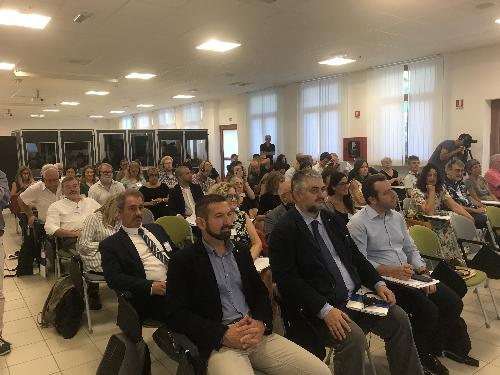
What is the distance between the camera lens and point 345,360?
2309 millimetres

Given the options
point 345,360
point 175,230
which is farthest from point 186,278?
point 175,230

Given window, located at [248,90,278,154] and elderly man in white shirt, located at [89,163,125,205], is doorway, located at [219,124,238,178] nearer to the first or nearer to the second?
window, located at [248,90,278,154]

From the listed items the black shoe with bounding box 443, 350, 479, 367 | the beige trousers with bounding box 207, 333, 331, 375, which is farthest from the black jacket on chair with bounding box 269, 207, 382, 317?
the black shoe with bounding box 443, 350, 479, 367

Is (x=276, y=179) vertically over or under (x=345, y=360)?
over

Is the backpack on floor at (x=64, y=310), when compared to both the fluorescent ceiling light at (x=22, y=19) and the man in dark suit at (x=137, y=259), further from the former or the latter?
the fluorescent ceiling light at (x=22, y=19)

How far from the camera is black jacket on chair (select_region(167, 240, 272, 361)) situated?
205 cm

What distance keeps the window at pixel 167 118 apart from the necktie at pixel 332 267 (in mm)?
16430

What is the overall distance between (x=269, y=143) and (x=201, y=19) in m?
6.60

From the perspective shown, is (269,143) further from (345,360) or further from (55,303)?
(345,360)

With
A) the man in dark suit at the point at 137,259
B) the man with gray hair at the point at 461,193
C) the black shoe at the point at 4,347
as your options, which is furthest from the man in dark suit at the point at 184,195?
the man with gray hair at the point at 461,193

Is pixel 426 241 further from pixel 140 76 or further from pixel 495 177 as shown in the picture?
pixel 140 76

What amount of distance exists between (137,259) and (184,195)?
2.69m

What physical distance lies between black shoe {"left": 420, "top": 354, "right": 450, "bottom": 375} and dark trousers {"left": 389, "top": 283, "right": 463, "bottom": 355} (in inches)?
1.5

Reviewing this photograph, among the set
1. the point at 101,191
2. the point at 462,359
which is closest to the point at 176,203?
the point at 101,191
